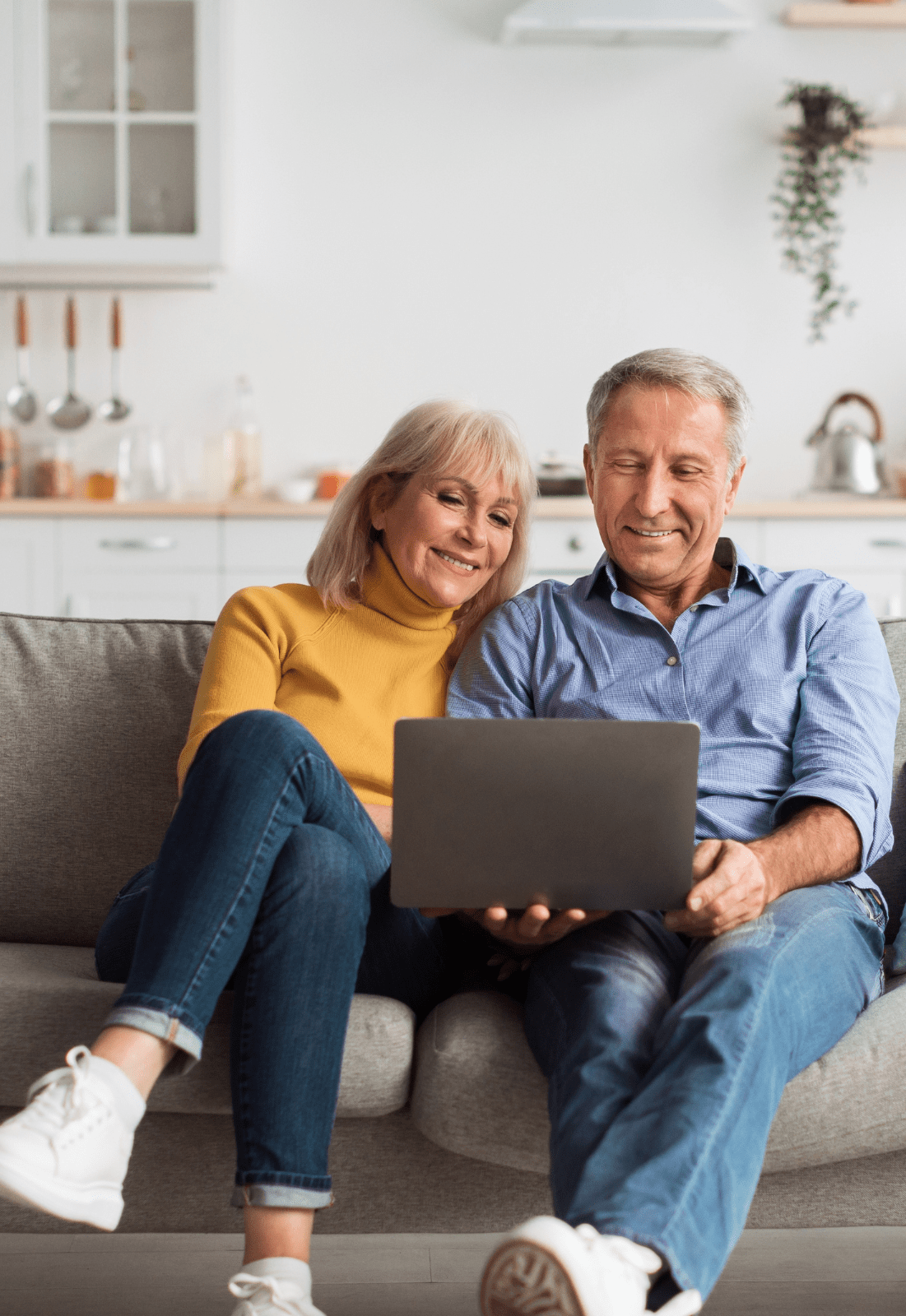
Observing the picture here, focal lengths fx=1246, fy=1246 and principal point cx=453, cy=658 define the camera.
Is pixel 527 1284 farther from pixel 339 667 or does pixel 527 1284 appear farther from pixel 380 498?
pixel 380 498

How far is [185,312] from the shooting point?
12.9 feet

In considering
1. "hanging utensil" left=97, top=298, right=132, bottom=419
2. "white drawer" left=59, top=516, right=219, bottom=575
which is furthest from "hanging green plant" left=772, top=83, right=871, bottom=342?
Result: "hanging utensil" left=97, top=298, right=132, bottom=419

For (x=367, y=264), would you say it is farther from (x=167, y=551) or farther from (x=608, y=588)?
(x=608, y=588)

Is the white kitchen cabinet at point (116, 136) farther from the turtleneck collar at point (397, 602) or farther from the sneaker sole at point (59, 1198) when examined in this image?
the sneaker sole at point (59, 1198)

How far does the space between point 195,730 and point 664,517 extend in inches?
24.8

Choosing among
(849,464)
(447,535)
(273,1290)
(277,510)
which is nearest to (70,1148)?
(273,1290)

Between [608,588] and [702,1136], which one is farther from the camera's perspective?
[608,588]

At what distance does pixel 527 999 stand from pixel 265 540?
2307mm

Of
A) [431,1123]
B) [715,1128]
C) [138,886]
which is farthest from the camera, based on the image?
[138,886]

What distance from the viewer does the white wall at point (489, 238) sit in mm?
3861

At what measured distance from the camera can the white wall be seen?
3861 mm

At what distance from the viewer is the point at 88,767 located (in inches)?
67.4

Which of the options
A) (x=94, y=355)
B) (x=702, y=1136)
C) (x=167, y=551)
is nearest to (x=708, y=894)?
(x=702, y=1136)

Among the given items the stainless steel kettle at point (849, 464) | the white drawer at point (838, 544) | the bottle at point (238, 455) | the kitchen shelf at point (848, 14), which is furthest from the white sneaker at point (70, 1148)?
the kitchen shelf at point (848, 14)
